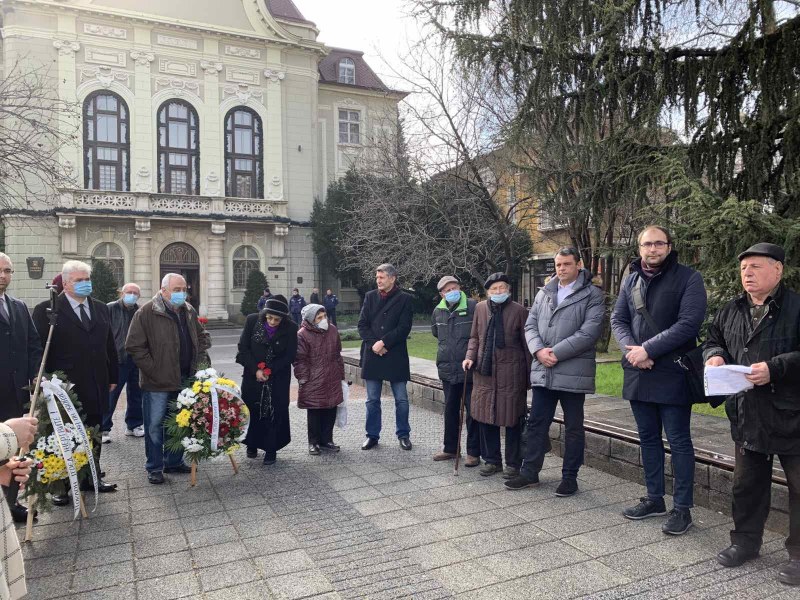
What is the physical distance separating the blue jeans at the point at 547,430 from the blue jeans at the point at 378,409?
1.84m

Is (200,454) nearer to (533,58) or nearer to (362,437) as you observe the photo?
(362,437)

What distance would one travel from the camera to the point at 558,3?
21.1 feet

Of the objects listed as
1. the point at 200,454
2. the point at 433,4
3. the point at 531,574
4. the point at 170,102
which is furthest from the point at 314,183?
the point at 531,574

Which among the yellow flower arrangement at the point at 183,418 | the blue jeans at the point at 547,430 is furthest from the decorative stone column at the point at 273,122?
the blue jeans at the point at 547,430

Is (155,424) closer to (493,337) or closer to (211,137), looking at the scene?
(493,337)

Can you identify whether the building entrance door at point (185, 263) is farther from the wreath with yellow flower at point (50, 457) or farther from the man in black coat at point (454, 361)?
the wreath with yellow flower at point (50, 457)

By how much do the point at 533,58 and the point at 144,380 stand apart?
17.8ft

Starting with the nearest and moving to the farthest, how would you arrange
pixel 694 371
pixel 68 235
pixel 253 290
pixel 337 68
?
pixel 694 371, pixel 68 235, pixel 253 290, pixel 337 68

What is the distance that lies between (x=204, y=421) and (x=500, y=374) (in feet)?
9.26

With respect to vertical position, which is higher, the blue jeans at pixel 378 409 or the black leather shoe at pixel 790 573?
the blue jeans at pixel 378 409

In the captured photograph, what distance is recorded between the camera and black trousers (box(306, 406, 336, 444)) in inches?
269

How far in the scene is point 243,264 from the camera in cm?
3278

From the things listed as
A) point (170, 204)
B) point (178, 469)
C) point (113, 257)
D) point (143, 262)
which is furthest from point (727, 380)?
point (113, 257)

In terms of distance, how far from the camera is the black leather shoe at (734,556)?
3760 mm
